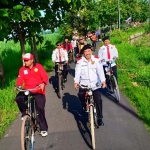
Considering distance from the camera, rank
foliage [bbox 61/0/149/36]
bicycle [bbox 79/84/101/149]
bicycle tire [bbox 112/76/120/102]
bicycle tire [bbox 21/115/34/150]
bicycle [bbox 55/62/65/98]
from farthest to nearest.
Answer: foliage [bbox 61/0/149/36] < bicycle [bbox 55/62/65/98] < bicycle tire [bbox 112/76/120/102] < bicycle [bbox 79/84/101/149] < bicycle tire [bbox 21/115/34/150]

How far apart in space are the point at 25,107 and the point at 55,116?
198cm

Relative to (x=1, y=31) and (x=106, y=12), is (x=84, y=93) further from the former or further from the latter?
(x=106, y=12)

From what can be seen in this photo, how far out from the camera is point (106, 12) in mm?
43094

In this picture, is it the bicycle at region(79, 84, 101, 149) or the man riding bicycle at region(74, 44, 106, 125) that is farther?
the man riding bicycle at region(74, 44, 106, 125)

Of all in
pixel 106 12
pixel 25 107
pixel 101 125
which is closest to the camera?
pixel 25 107

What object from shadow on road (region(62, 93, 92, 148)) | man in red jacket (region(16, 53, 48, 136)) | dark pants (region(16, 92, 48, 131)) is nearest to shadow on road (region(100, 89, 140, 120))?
shadow on road (region(62, 93, 92, 148))

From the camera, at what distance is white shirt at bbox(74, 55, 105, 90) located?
231 inches

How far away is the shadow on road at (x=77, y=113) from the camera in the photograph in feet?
19.2

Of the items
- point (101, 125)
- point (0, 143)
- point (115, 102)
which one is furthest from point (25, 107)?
point (115, 102)

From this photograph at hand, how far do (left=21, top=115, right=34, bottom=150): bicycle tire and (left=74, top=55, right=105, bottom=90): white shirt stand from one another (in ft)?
4.44

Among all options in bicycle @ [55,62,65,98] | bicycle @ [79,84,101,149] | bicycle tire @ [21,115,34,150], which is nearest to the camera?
bicycle tire @ [21,115,34,150]

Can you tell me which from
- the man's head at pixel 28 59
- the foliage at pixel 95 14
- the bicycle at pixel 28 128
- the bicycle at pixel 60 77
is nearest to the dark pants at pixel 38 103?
the bicycle at pixel 28 128

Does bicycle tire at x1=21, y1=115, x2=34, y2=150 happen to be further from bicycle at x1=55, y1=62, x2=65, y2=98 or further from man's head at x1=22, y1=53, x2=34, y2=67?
bicycle at x1=55, y1=62, x2=65, y2=98

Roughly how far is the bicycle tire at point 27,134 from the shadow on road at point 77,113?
3.62 ft
